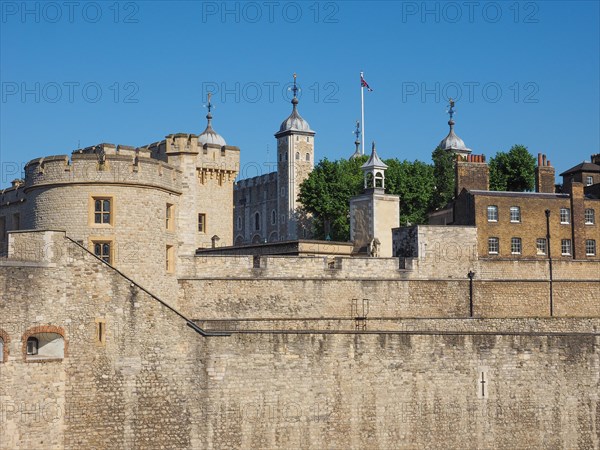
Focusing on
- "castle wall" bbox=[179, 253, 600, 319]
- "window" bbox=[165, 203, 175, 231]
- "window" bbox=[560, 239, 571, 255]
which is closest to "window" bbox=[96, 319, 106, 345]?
"window" bbox=[165, 203, 175, 231]

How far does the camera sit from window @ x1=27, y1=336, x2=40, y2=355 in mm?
27094

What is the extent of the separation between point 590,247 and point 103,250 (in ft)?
91.6

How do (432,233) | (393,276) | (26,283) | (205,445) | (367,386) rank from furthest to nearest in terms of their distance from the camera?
(432,233) < (393,276) < (367,386) < (205,445) < (26,283)

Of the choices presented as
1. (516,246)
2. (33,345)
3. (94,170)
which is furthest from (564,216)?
(33,345)

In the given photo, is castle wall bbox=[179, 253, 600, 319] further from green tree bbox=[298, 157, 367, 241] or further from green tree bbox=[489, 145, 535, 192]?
green tree bbox=[298, 157, 367, 241]

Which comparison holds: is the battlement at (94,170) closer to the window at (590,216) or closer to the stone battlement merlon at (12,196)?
the stone battlement merlon at (12,196)

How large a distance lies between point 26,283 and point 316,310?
46.8 ft

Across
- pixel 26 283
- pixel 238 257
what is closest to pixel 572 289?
pixel 238 257

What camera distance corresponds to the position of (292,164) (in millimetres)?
97125

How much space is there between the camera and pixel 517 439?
32.1 meters

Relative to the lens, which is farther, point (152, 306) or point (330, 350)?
point (330, 350)

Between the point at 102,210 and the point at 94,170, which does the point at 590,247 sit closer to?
the point at 102,210

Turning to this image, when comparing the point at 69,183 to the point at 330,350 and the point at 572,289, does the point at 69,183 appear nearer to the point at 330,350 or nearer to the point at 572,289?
the point at 330,350

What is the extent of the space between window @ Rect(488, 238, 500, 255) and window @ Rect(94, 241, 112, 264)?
879 inches
